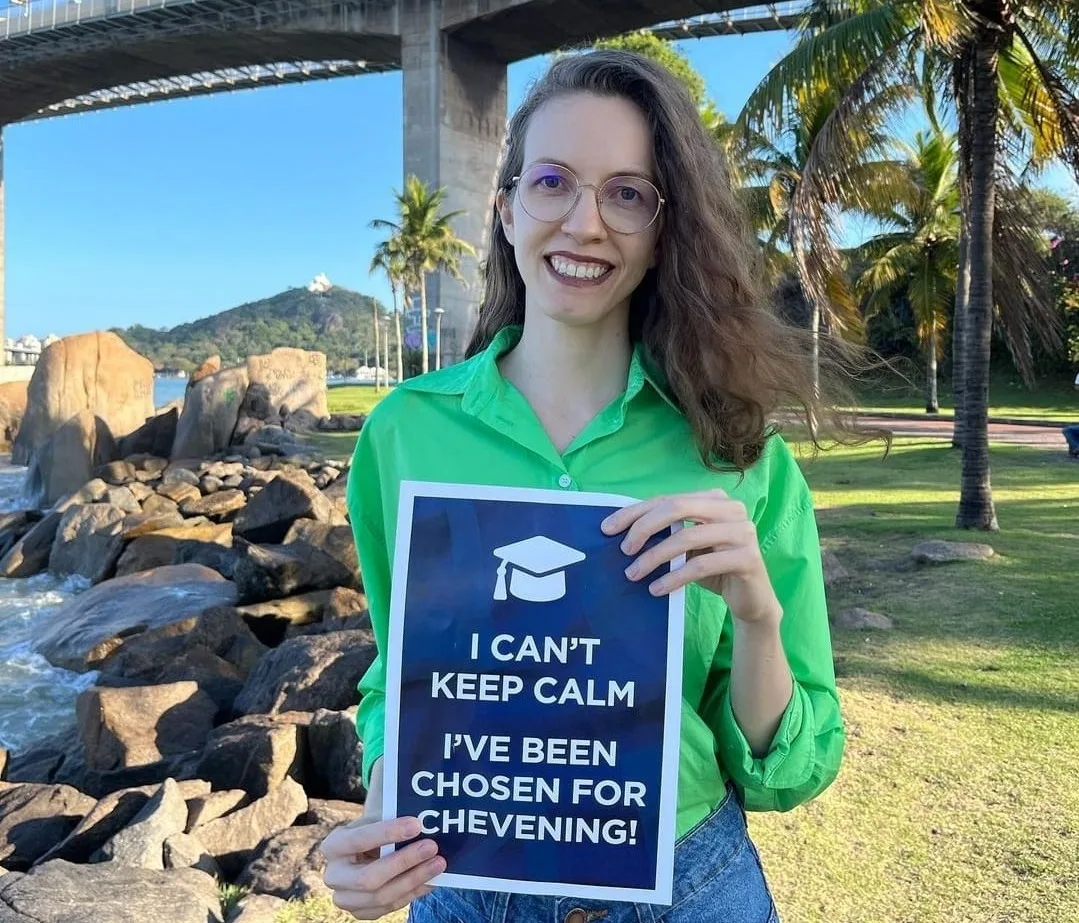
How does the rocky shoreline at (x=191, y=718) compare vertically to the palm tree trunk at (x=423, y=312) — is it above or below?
below

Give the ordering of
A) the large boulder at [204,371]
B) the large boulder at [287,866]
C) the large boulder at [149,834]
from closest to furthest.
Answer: the large boulder at [287,866] → the large boulder at [149,834] → the large boulder at [204,371]

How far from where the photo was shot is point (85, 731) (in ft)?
18.8

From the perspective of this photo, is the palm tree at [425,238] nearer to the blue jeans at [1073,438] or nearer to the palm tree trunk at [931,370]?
the palm tree trunk at [931,370]

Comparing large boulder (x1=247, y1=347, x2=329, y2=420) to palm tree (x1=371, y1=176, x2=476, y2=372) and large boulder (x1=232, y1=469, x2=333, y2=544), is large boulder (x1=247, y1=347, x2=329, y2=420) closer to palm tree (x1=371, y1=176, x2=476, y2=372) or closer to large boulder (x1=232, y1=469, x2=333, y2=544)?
palm tree (x1=371, y1=176, x2=476, y2=372)

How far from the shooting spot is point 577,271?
1.47m

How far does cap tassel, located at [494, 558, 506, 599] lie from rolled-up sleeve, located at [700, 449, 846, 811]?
0.36 m

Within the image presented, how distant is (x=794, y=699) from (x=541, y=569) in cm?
44

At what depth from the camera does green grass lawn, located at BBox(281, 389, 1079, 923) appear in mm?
3205

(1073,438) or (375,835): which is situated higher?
(375,835)

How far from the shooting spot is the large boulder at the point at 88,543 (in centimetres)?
1153

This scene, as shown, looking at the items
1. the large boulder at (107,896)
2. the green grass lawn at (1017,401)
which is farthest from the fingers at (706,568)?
the green grass lawn at (1017,401)

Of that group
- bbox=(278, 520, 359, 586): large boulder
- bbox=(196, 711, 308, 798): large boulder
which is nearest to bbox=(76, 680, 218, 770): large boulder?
bbox=(196, 711, 308, 798): large boulder

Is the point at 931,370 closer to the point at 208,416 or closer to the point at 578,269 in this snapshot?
the point at 208,416

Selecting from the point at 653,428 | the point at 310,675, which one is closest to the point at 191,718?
the point at 310,675
